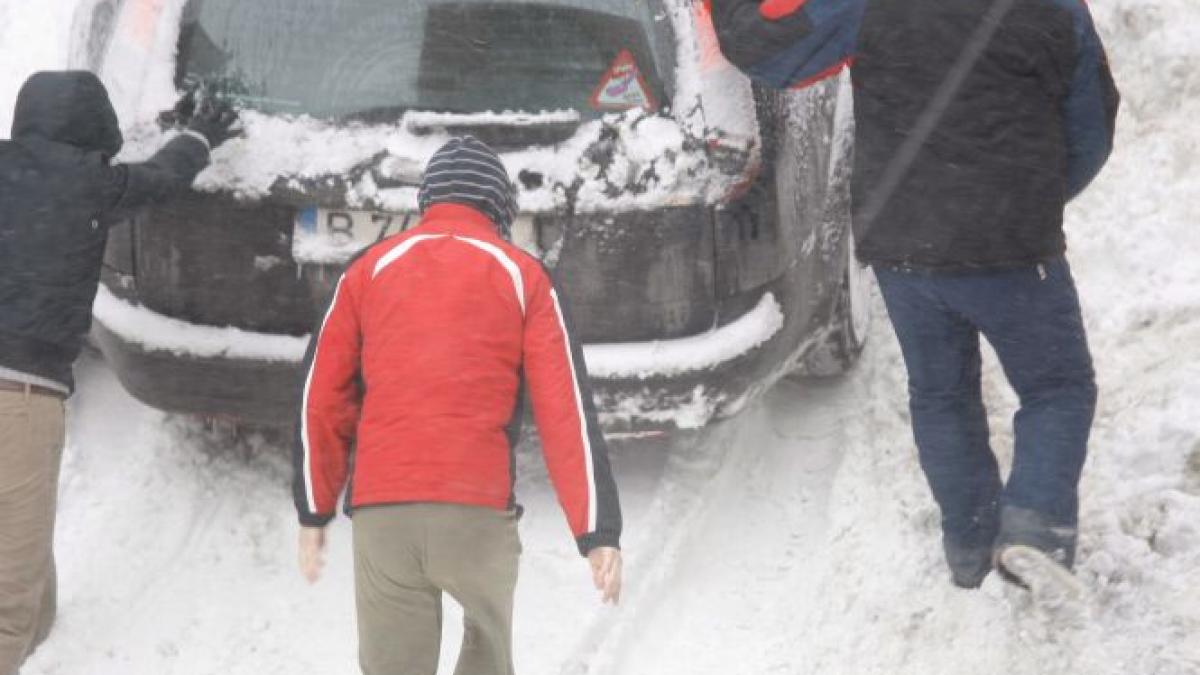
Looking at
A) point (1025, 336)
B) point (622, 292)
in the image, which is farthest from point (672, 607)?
point (1025, 336)

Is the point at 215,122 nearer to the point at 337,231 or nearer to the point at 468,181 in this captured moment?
the point at 337,231

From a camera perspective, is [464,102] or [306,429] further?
[464,102]

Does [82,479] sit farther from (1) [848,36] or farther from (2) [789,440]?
(1) [848,36]

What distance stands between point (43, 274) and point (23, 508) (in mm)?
601

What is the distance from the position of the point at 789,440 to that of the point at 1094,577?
1420mm

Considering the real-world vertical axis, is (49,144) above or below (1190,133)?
above

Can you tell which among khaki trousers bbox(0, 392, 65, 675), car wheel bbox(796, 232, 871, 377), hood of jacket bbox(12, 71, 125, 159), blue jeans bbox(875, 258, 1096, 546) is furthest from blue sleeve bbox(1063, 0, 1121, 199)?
khaki trousers bbox(0, 392, 65, 675)

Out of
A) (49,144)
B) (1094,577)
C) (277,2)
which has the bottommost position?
(1094,577)

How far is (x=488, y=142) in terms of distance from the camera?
13.3ft

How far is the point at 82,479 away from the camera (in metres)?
4.92

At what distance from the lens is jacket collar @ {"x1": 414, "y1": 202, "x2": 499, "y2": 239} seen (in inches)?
130

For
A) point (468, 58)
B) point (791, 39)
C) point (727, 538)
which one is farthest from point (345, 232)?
point (727, 538)

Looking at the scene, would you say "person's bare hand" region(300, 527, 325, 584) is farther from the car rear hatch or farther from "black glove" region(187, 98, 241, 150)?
"black glove" region(187, 98, 241, 150)

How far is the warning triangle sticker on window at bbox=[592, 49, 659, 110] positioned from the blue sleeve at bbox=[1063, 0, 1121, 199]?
43.3 inches
